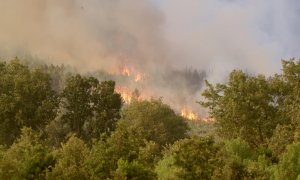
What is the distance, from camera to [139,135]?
1969 inches

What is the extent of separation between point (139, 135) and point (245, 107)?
96.9 ft

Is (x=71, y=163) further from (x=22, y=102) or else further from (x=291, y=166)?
(x=22, y=102)

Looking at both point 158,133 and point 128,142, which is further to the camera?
point 158,133

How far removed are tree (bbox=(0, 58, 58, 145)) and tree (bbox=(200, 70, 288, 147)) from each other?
105 ft

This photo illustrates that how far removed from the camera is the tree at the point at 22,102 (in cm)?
7881

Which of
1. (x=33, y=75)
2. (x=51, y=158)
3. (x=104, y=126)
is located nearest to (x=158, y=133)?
(x=104, y=126)

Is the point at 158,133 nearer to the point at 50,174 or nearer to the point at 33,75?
the point at 33,75

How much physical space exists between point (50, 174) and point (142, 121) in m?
76.9

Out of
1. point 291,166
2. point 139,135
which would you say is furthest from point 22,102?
point 291,166

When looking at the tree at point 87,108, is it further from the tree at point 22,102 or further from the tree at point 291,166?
the tree at point 291,166

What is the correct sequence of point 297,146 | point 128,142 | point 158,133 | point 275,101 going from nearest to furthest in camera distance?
point 128,142 < point 297,146 < point 275,101 < point 158,133

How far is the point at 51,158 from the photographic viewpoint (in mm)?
39594

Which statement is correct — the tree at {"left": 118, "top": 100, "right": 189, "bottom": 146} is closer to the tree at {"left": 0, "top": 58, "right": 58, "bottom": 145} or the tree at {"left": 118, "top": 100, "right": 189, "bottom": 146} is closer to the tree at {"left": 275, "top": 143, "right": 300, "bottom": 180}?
the tree at {"left": 0, "top": 58, "right": 58, "bottom": 145}

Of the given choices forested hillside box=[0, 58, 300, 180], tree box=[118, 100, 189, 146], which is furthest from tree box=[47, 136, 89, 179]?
tree box=[118, 100, 189, 146]
